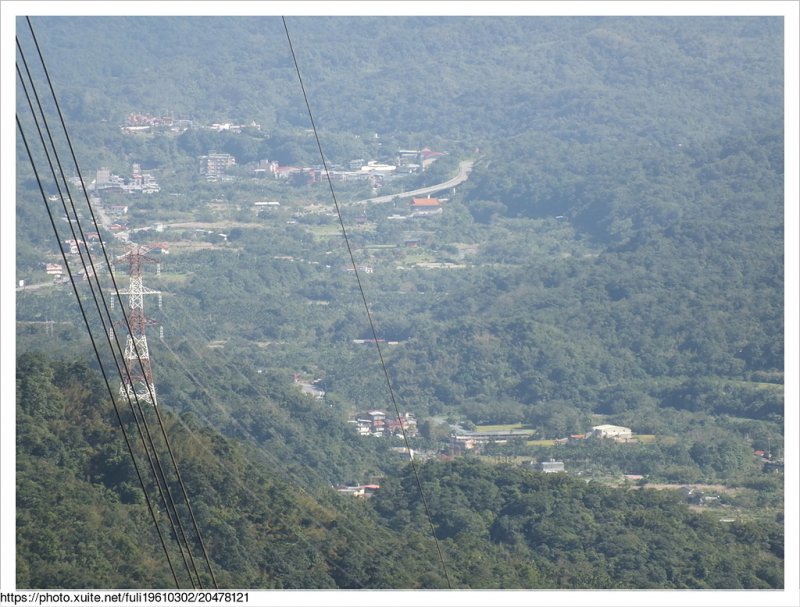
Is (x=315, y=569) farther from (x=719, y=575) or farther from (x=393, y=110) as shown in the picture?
(x=393, y=110)

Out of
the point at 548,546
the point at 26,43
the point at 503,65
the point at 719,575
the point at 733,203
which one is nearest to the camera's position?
the point at 719,575

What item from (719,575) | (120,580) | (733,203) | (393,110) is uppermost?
(393,110)

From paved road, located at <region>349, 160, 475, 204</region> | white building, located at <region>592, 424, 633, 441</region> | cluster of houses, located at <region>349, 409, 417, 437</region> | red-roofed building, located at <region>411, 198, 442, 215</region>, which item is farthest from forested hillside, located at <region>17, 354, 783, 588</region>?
paved road, located at <region>349, 160, 475, 204</region>

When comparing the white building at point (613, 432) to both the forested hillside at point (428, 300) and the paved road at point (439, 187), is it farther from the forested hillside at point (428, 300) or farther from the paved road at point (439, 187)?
the paved road at point (439, 187)

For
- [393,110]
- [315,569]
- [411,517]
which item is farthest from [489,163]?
[315,569]

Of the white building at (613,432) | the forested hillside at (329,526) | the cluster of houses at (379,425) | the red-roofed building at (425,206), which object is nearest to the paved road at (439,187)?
the red-roofed building at (425,206)

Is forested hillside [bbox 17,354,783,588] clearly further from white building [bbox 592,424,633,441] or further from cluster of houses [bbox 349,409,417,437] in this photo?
white building [bbox 592,424,633,441]

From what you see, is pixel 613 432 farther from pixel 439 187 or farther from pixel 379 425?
pixel 439 187
